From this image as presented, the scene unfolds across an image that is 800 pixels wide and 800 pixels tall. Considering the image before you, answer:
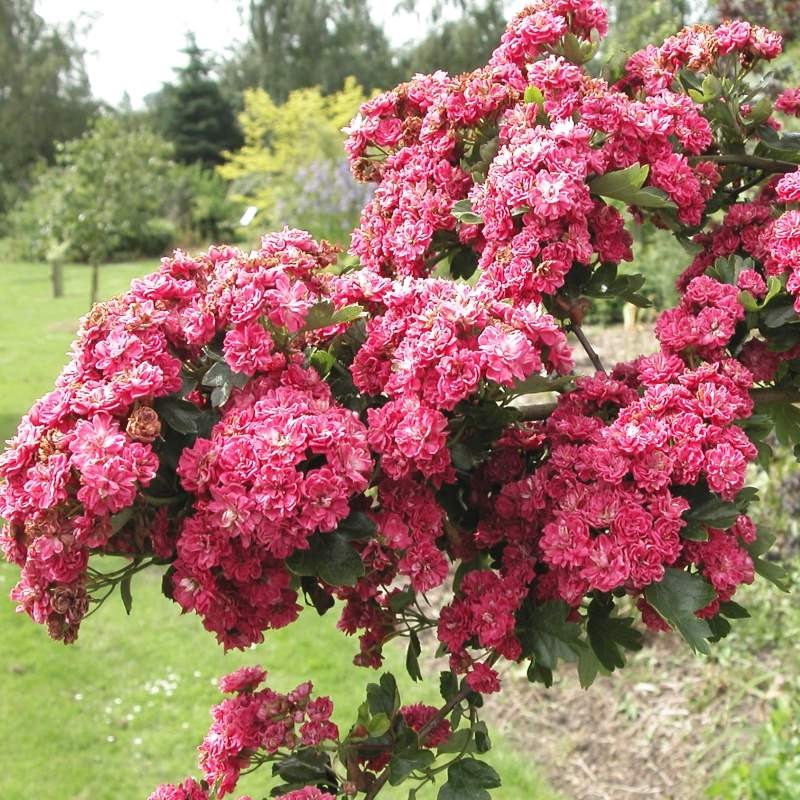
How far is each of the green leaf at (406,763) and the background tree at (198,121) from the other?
88.8ft

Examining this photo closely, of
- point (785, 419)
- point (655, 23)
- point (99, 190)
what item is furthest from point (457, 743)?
point (99, 190)

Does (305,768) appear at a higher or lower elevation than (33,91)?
lower

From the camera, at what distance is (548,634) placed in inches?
52.5

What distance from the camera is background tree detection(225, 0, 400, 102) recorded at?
1064 inches

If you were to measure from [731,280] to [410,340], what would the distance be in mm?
611

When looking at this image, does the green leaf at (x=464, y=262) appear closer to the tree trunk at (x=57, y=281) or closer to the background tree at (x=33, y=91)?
the tree trunk at (x=57, y=281)

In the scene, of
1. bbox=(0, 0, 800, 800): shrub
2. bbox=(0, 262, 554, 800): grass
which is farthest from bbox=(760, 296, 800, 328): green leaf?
bbox=(0, 262, 554, 800): grass

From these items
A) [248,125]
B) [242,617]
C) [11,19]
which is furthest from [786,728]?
[11,19]

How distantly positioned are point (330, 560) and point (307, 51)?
2840 cm

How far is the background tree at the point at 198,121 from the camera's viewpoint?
27047 millimetres

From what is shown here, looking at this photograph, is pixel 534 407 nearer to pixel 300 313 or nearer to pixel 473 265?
pixel 473 265

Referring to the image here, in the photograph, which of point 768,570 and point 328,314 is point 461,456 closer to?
point 328,314

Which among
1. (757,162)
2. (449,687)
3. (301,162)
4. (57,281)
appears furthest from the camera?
(57,281)

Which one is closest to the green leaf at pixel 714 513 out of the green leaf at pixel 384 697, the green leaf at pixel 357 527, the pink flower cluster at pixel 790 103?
the green leaf at pixel 357 527
